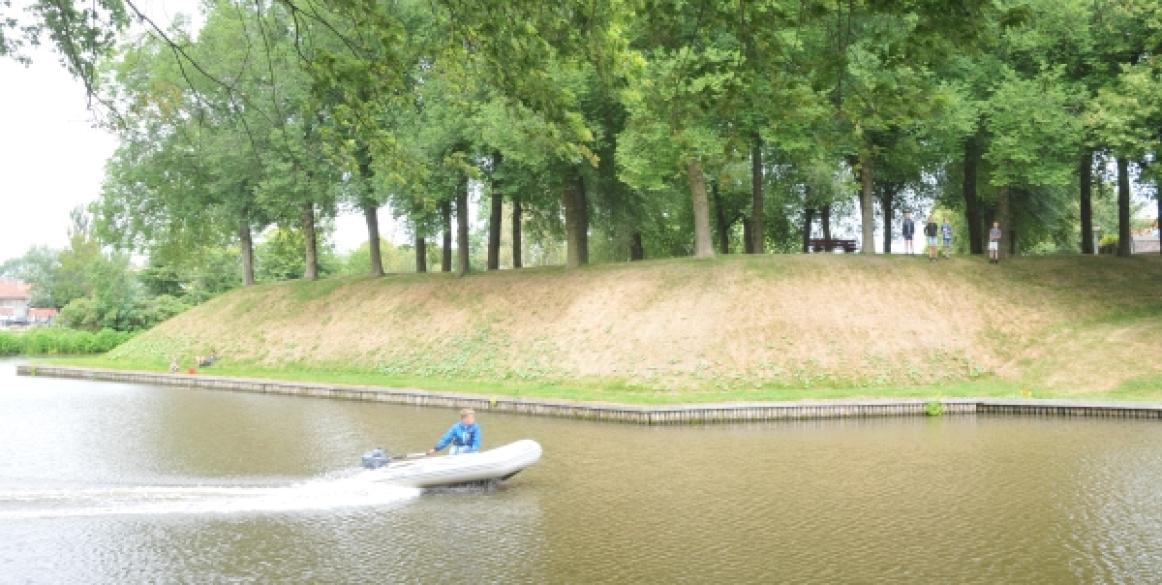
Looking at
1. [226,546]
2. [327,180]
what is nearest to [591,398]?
[226,546]

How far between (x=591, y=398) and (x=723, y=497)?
37.3ft

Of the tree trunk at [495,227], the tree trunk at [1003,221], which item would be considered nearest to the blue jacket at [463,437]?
the tree trunk at [495,227]

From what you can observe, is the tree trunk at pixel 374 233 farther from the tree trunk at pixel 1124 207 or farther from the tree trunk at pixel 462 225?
the tree trunk at pixel 1124 207

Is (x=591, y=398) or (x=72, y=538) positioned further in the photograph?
(x=591, y=398)

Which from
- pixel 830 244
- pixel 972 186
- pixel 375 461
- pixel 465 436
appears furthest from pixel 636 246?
pixel 375 461

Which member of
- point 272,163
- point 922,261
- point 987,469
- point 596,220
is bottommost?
point 987,469

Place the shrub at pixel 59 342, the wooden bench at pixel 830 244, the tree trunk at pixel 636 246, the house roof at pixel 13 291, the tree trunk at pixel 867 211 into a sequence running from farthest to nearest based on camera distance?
the house roof at pixel 13 291 < the shrub at pixel 59 342 < the tree trunk at pixel 636 246 < the wooden bench at pixel 830 244 < the tree trunk at pixel 867 211

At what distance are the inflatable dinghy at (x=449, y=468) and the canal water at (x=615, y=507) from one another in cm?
24

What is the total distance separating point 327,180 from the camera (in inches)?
1706

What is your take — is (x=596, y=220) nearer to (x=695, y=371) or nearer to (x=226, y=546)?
(x=695, y=371)

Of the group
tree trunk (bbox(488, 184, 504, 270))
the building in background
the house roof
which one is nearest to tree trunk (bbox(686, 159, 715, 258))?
tree trunk (bbox(488, 184, 504, 270))

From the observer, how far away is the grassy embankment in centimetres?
2719

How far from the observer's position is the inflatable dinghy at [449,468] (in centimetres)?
1582

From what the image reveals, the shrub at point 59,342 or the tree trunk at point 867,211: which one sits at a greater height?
the tree trunk at point 867,211
